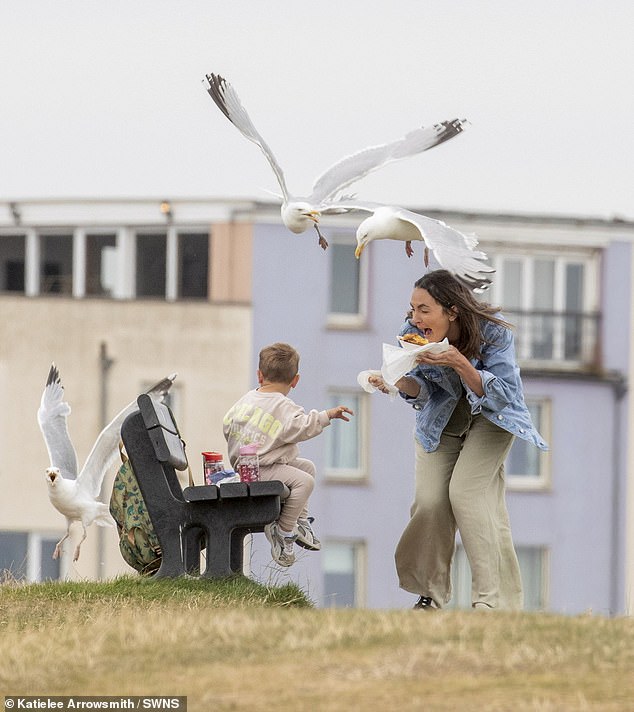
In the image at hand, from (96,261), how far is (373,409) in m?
7.04

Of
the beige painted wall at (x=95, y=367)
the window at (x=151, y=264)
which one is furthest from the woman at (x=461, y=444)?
the window at (x=151, y=264)

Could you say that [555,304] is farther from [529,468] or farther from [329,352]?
[329,352]

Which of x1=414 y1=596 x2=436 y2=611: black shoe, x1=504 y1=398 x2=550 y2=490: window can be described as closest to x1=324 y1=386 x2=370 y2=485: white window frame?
x1=504 y1=398 x2=550 y2=490: window

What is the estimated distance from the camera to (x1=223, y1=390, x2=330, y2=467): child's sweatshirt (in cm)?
1025

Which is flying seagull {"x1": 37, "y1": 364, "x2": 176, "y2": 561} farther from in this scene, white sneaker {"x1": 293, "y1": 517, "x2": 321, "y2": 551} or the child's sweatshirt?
white sneaker {"x1": 293, "y1": 517, "x2": 321, "y2": 551}

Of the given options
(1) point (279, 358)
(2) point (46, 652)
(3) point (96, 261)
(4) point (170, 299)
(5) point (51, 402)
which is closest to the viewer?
(2) point (46, 652)

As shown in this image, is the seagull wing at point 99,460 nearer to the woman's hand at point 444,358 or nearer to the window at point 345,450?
the woman's hand at point 444,358

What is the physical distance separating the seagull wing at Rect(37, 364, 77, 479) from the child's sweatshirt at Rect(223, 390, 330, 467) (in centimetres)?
210

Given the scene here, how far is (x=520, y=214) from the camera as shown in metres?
39.9

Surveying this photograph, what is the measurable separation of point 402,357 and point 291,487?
1400mm

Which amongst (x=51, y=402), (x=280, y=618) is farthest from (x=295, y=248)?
(x=280, y=618)

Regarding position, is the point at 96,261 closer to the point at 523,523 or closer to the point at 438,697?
the point at 523,523

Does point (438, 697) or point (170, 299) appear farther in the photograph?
point (170, 299)

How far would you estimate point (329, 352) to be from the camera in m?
39.6
